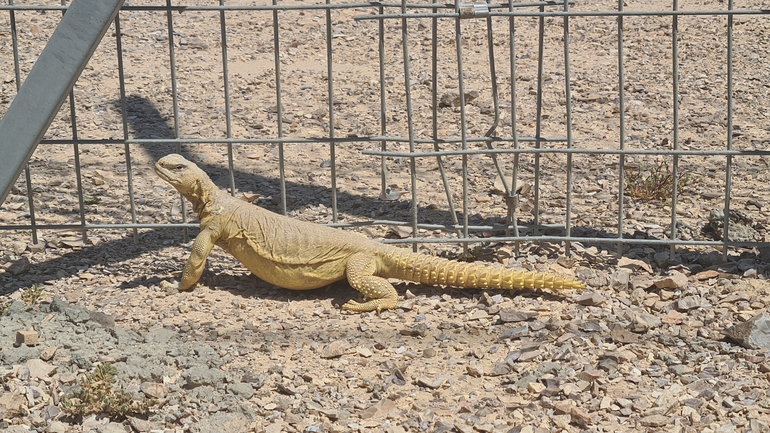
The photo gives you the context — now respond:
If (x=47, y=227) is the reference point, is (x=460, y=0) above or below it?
above

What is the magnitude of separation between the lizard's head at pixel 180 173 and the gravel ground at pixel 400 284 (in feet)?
2.77

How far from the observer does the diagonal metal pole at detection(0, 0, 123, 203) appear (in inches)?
249

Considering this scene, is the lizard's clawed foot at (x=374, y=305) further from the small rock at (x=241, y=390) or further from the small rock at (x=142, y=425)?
the small rock at (x=142, y=425)

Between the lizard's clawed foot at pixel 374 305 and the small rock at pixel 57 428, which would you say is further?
the lizard's clawed foot at pixel 374 305

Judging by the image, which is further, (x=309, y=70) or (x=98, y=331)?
(x=309, y=70)

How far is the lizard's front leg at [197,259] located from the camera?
7.08m

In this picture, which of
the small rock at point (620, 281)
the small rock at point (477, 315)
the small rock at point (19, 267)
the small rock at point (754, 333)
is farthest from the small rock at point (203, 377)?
the small rock at point (754, 333)

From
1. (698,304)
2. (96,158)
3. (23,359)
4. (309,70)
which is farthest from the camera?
(309,70)

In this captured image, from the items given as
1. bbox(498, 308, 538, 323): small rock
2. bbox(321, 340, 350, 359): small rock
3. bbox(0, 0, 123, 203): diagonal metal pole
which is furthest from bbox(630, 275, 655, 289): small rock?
bbox(0, 0, 123, 203): diagonal metal pole

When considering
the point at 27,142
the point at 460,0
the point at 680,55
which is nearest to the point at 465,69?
the point at 680,55

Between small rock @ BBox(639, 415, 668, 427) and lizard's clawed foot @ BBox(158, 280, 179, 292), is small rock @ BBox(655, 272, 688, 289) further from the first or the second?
lizard's clawed foot @ BBox(158, 280, 179, 292)

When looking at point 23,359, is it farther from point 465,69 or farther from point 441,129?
point 465,69

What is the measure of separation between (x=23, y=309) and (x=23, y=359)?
0.82 meters

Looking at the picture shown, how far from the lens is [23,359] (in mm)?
5895
